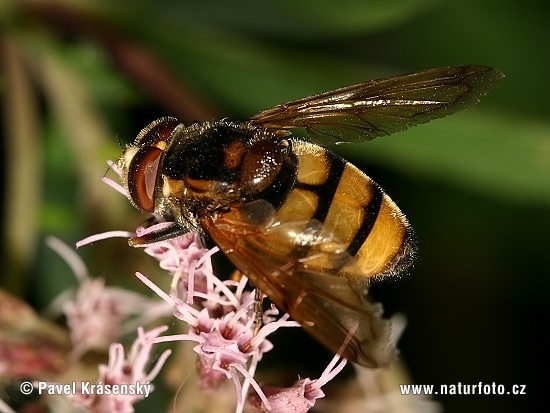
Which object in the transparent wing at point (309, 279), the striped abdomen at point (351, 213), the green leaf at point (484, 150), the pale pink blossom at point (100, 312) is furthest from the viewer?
the green leaf at point (484, 150)

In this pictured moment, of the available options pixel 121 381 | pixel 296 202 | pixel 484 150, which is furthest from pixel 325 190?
pixel 484 150

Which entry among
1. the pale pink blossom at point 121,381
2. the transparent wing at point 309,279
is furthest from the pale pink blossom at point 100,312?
the transparent wing at point 309,279

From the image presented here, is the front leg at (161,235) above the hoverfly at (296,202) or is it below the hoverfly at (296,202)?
below

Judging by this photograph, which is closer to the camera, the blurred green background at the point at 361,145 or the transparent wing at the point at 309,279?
the transparent wing at the point at 309,279

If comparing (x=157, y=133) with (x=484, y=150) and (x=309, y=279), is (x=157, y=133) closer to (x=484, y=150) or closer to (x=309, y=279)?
(x=309, y=279)

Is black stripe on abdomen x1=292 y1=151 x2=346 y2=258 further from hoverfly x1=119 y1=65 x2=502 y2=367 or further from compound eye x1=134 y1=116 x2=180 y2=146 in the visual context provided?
compound eye x1=134 y1=116 x2=180 y2=146

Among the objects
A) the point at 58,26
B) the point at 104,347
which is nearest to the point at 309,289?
the point at 104,347

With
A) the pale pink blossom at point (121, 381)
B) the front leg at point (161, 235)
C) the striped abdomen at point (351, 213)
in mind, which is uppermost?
the striped abdomen at point (351, 213)

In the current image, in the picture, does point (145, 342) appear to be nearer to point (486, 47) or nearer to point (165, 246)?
point (165, 246)

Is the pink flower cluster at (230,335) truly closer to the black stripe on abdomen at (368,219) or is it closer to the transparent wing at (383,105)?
the black stripe on abdomen at (368,219)
